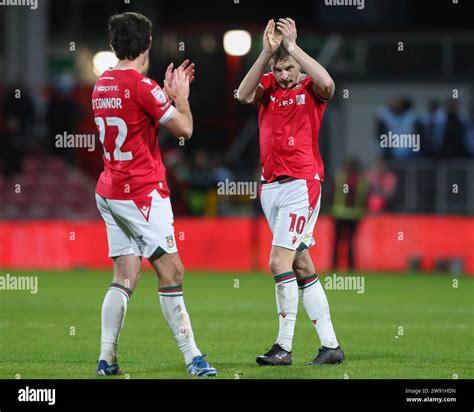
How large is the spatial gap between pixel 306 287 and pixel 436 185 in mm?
13960

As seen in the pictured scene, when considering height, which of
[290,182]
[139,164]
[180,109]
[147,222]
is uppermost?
[180,109]

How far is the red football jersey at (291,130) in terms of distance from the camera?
10.5m

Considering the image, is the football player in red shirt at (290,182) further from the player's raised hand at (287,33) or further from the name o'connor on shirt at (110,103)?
the name o'connor on shirt at (110,103)

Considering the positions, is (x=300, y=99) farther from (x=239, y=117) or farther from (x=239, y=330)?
(x=239, y=117)

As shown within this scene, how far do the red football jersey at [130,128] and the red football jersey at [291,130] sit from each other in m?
1.35

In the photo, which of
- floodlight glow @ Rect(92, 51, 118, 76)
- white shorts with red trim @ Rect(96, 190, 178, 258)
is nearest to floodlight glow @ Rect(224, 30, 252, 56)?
floodlight glow @ Rect(92, 51, 118, 76)

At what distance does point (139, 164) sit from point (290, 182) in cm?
161

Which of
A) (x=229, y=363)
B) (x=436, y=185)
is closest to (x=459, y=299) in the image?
(x=436, y=185)

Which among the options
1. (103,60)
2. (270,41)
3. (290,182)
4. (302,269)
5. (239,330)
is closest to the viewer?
(270,41)

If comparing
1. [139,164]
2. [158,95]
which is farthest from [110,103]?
[139,164]

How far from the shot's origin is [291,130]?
1057cm

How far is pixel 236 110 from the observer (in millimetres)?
33344

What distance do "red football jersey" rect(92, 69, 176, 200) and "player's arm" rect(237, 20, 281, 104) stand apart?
110 centimetres

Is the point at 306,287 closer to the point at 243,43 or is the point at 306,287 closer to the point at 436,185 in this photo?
the point at 436,185
